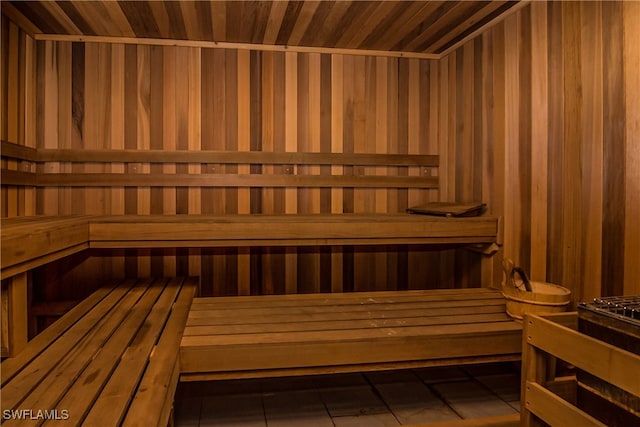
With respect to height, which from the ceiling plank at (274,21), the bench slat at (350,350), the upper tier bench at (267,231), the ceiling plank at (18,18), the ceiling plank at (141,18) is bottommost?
the bench slat at (350,350)

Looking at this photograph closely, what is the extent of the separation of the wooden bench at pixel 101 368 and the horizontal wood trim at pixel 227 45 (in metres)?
1.76

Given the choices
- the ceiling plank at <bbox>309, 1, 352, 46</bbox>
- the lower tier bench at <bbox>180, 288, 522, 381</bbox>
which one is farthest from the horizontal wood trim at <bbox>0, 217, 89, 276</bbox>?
the ceiling plank at <bbox>309, 1, 352, 46</bbox>

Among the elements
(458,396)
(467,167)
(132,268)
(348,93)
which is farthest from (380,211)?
(132,268)

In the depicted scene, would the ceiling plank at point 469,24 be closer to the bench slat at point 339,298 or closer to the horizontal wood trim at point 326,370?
the bench slat at point 339,298

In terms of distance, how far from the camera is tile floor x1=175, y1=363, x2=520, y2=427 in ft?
6.11

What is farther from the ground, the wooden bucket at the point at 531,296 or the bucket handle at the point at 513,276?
the bucket handle at the point at 513,276

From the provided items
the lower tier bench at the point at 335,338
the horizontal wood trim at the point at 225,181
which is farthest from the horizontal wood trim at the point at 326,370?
the horizontal wood trim at the point at 225,181

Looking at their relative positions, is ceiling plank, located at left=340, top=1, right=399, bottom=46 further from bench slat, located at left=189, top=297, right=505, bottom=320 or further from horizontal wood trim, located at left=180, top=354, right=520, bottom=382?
horizontal wood trim, located at left=180, top=354, right=520, bottom=382

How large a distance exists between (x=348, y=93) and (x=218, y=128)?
0.96m

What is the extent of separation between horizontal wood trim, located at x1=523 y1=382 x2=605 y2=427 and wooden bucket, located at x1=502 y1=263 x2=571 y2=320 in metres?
0.45

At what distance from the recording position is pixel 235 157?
2.80 m

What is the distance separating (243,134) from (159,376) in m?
1.93

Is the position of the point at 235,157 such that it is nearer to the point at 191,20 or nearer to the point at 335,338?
the point at 191,20

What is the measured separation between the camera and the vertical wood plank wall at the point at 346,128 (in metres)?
1.92
